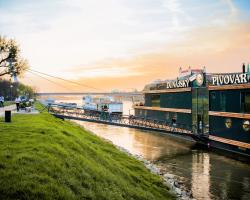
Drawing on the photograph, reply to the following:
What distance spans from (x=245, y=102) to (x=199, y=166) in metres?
8.68

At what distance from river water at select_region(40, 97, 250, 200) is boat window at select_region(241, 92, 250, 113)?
17.0 feet

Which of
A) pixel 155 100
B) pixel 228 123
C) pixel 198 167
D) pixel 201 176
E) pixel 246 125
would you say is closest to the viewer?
pixel 201 176

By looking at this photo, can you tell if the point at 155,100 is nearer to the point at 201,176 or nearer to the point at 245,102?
the point at 245,102

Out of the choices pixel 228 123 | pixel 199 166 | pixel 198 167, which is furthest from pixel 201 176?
pixel 228 123

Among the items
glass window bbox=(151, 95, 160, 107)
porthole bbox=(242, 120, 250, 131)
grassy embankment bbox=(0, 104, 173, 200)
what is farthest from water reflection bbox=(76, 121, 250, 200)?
glass window bbox=(151, 95, 160, 107)

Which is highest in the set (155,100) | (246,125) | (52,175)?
(155,100)

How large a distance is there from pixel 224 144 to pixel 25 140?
2465cm

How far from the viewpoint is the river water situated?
2192 cm

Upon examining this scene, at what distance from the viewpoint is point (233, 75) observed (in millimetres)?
34406

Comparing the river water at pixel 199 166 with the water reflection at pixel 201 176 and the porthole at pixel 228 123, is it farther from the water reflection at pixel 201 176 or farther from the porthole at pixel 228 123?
the porthole at pixel 228 123

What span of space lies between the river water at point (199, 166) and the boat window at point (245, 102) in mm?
5176

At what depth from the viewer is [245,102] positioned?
32.9m

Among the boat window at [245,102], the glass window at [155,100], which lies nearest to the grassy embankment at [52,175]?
the boat window at [245,102]

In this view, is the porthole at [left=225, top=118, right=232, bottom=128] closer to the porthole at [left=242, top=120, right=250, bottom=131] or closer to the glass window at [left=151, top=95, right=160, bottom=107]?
the porthole at [left=242, top=120, right=250, bottom=131]
